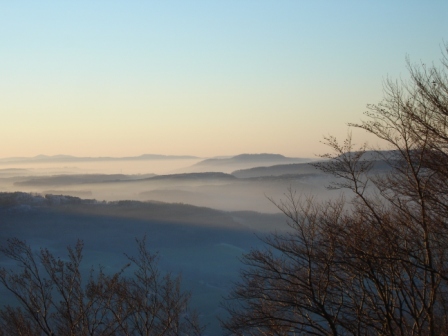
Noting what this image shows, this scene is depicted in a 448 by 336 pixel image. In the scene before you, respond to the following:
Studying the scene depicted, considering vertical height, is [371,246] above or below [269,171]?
below

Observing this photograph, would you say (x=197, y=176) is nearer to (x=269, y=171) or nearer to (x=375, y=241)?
(x=269, y=171)

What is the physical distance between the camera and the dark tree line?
882cm

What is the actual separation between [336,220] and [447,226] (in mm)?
1934

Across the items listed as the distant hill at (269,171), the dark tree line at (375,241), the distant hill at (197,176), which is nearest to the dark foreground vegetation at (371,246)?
the dark tree line at (375,241)

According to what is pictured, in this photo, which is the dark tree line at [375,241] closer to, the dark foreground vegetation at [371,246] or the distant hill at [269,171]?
the dark foreground vegetation at [371,246]

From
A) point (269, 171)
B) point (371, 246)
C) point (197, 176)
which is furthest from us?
point (197, 176)

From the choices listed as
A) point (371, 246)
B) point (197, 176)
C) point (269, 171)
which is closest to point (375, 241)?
point (371, 246)

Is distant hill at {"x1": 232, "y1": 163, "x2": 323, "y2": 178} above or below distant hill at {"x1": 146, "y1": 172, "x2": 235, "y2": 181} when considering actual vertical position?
above

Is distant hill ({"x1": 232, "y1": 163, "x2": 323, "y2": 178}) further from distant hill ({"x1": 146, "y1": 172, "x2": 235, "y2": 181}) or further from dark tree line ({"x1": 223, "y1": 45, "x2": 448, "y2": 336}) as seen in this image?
dark tree line ({"x1": 223, "y1": 45, "x2": 448, "y2": 336})

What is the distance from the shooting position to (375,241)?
9.05 meters

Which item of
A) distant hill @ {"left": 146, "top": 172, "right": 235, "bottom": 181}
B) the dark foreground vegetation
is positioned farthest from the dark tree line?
distant hill @ {"left": 146, "top": 172, "right": 235, "bottom": 181}

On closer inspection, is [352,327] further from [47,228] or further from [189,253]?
[47,228]

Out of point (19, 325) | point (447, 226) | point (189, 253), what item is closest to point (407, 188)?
point (447, 226)

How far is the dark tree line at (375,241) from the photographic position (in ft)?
28.9
